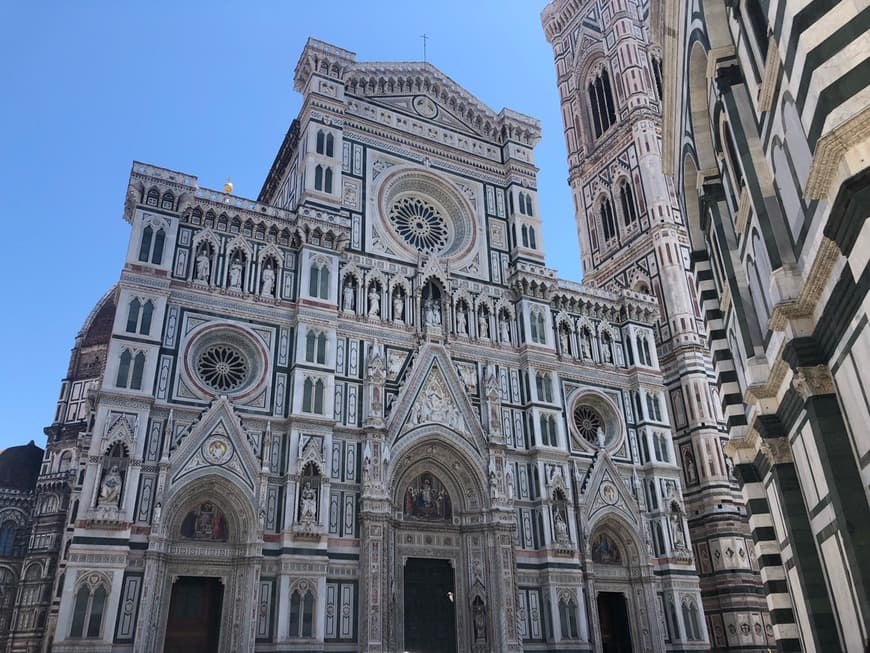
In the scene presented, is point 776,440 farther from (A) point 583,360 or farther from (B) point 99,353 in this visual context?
(B) point 99,353

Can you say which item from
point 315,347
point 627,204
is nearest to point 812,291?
point 315,347

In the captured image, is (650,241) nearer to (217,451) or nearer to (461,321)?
(461,321)

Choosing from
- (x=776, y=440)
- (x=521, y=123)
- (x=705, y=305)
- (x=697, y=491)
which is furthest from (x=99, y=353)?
(x=776, y=440)

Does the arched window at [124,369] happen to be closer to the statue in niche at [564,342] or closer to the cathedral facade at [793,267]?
the cathedral facade at [793,267]

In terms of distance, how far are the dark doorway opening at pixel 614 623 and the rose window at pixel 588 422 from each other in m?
6.12

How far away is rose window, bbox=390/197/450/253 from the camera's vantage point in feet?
98.3

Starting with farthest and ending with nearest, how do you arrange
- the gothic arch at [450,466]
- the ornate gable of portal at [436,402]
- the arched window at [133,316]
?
the ornate gable of portal at [436,402], the gothic arch at [450,466], the arched window at [133,316]

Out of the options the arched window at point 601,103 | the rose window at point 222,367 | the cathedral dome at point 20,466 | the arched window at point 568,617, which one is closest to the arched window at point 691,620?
the arched window at point 568,617

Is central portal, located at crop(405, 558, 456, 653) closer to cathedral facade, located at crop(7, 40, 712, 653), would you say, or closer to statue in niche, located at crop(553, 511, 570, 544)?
cathedral facade, located at crop(7, 40, 712, 653)

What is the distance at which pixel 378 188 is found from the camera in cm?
2956

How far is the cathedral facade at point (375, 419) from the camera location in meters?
20.9

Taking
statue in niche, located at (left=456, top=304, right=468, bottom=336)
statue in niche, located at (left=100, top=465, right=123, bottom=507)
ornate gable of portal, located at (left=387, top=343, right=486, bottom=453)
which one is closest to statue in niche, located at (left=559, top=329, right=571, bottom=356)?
statue in niche, located at (left=456, top=304, right=468, bottom=336)

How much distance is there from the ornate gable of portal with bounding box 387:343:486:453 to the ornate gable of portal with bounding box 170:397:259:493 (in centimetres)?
536

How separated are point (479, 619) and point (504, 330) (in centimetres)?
1114
